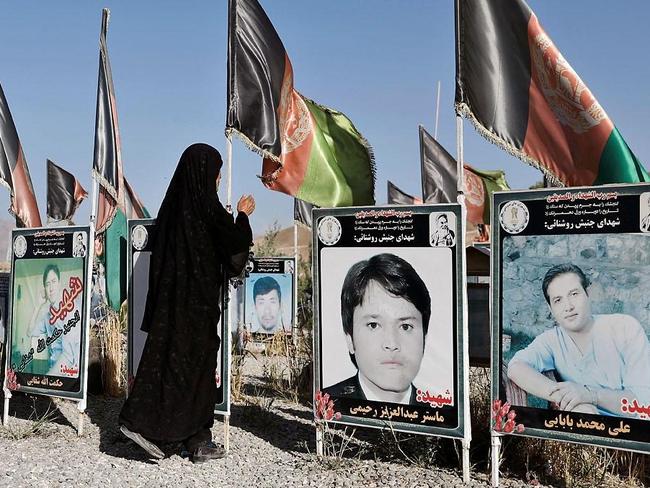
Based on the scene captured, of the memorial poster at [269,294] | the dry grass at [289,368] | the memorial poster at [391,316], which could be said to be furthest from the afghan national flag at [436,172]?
the memorial poster at [391,316]

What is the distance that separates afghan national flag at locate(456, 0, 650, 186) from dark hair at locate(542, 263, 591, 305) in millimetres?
606

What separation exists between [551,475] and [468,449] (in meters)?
0.55

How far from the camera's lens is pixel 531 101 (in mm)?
4977

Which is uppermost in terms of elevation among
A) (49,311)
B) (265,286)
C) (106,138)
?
(106,138)

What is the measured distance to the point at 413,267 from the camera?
518 cm

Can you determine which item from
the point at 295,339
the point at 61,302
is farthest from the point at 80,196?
the point at 61,302

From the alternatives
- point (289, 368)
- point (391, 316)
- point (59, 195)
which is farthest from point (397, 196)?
point (391, 316)

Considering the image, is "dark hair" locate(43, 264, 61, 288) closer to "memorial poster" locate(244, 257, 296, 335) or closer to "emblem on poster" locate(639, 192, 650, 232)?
"emblem on poster" locate(639, 192, 650, 232)

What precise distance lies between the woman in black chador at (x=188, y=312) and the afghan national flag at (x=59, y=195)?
6910mm

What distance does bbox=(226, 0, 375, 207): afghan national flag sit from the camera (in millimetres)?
5930

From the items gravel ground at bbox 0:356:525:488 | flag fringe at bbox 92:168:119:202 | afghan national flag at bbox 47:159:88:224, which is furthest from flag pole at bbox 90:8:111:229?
afghan national flag at bbox 47:159:88:224

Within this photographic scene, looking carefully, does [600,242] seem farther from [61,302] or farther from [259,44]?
[61,302]

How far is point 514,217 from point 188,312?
7.90 ft

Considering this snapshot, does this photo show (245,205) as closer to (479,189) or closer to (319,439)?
(319,439)
